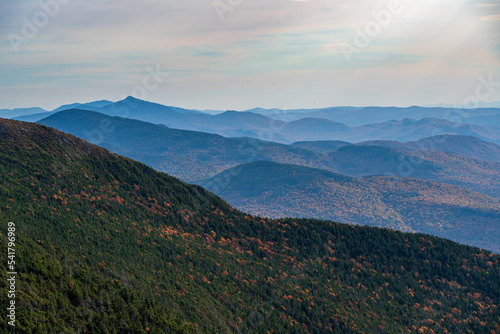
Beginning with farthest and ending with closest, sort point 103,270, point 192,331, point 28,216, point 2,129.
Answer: point 2,129 → point 28,216 → point 103,270 → point 192,331

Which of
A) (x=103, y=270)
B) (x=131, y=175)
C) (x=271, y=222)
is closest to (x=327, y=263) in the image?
(x=271, y=222)

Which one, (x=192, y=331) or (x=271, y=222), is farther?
(x=271, y=222)

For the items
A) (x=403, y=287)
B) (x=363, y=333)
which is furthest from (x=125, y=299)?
(x=403, y=287)

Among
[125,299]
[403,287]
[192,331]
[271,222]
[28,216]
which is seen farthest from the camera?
[271,222]

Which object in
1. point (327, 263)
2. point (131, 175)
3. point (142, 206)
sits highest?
point (131, 175)

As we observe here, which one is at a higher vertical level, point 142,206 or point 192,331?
point 142,206

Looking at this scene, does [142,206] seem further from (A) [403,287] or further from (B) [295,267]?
(A) [403,287]

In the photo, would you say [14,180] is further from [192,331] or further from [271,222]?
[271,222]
